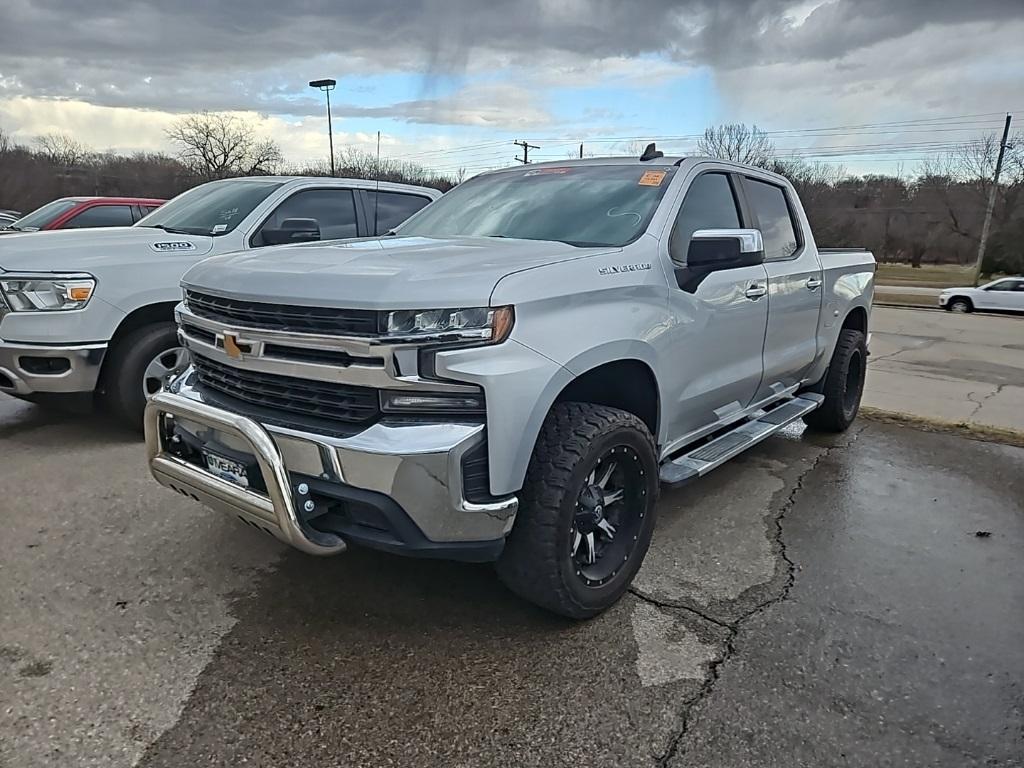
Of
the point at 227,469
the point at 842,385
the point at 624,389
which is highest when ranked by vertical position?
the point at 624,389

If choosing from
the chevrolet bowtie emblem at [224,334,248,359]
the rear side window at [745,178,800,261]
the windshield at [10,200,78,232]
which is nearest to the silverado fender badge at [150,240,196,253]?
the chevrolet bowtie emblem at [224,334,248,359]

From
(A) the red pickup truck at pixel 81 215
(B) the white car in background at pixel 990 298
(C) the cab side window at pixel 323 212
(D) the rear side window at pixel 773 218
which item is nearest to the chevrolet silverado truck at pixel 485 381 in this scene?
(D) the rear side window at pixel 773 218

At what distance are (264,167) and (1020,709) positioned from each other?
61400 mm

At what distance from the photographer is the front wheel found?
2.76m

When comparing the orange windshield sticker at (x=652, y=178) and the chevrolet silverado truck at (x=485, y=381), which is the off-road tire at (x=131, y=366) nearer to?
the chevrolet silverado truck at (x=485, y=381)

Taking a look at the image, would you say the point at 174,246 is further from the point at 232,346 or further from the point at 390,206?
the point at 232,346

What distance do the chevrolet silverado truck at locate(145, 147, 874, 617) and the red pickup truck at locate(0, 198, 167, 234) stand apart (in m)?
9.40

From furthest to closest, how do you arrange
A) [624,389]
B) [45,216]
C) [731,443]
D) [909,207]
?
[909,207]
[45,216]
[731,443]
[624,389]

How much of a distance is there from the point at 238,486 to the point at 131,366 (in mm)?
2780

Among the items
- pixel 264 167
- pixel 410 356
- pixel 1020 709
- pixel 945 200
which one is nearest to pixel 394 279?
pixel 410 356

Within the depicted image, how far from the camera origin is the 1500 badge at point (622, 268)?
309 centimetres

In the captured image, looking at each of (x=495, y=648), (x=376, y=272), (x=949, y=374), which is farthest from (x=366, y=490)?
(x=949, y=374)

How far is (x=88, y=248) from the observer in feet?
16.2

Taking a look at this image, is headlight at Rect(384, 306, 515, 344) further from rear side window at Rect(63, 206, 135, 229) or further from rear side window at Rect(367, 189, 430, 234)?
rear side window at Rect(63, 206, 135, 229)
